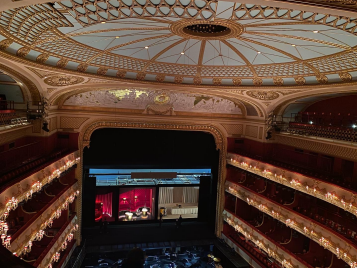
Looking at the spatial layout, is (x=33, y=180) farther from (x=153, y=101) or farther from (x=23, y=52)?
(x=153, y=101)

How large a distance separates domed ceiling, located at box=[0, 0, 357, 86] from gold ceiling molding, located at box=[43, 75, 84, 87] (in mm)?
1110

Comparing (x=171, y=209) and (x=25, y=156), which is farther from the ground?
(x=25, y=156)

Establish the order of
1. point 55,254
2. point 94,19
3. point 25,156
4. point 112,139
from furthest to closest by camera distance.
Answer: point 112,139, point 25,156, point 55,254, point 94,19

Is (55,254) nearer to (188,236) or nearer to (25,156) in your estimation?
(25,156)

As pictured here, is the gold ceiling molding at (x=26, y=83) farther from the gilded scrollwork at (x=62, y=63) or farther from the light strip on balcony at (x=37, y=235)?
the light strip on balcony at (x=37, y=235)

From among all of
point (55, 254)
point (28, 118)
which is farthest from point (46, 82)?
point (55, 254)

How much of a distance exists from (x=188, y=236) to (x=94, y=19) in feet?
45.7

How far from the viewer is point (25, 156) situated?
40.6 ft

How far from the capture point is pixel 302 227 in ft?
38.9

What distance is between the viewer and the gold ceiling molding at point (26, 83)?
→ 9.33 meters

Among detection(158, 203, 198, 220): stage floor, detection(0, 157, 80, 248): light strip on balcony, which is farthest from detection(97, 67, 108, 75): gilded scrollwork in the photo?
detection(158, 203, 198, 220): stage floor

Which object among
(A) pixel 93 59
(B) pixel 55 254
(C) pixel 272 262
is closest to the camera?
(A) pixel 93 59

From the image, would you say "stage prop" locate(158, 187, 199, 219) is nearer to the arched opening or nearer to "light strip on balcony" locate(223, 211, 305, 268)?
the arched opening

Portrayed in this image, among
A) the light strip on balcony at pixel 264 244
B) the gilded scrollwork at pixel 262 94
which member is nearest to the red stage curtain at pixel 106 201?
the light strip on balcony at pixel 264 244
